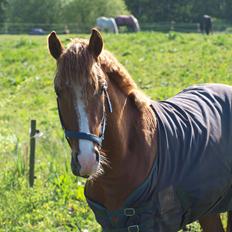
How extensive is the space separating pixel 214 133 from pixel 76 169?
1.30 m

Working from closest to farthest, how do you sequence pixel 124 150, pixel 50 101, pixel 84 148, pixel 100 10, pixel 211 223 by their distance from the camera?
pixel 84 148
pixel 124 150
pixel 211 223
pixel 50 101
pixel 100 10

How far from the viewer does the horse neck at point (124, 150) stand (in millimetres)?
3219

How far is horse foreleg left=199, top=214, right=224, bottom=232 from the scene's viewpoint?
13.9 feet

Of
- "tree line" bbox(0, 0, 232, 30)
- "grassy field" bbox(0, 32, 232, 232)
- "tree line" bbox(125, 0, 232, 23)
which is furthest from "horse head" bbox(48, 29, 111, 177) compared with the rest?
"tree line" bbox(125, 0, 232, 23)

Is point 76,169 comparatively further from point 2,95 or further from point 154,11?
point 154,11

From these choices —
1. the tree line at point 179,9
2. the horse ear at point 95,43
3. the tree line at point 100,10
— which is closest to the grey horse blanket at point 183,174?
the horse ear at point 95,43

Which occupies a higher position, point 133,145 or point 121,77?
point 121,77

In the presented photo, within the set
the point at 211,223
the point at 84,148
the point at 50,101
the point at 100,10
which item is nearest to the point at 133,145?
the point at 84,148

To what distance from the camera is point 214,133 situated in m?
3.74

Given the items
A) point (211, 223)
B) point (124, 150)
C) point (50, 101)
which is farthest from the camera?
point (50, 101)

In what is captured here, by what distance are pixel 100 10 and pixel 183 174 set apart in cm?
3951

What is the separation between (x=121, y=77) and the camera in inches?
129

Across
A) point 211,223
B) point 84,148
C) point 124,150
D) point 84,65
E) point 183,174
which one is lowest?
point 211,223

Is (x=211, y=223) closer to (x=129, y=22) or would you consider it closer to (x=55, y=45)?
(x=55, y=45)
